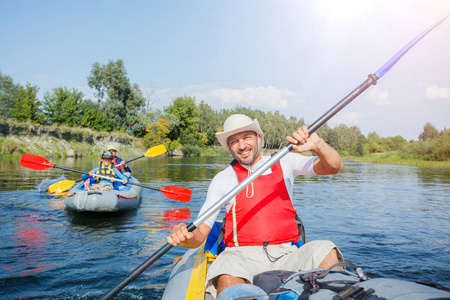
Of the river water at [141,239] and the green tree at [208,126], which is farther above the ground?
the green tree at [208,126]

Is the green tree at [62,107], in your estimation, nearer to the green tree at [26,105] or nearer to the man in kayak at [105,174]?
the green tree at [26,105]

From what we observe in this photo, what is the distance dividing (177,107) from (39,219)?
39.6 meters

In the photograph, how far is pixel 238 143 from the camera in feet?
8.80

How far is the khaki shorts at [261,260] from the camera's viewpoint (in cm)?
207

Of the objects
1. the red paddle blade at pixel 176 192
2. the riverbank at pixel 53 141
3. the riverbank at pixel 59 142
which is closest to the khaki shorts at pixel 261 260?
the red paddle blade at pixel 176 192

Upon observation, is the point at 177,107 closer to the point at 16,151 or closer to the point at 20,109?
the point at 20,109

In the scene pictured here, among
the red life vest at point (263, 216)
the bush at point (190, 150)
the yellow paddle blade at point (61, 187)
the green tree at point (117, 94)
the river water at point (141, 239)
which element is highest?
the green tree at point (117, 94)

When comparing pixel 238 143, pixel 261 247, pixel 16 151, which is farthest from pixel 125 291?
pixel 16 151

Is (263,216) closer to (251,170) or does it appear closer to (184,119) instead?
(251,170)

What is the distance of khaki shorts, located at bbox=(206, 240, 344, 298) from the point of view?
81.7 inches

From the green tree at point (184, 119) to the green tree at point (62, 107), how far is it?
12154mm

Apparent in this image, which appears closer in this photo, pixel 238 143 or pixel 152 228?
pixel 238 143

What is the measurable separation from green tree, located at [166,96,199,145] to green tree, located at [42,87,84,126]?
39.9 feet

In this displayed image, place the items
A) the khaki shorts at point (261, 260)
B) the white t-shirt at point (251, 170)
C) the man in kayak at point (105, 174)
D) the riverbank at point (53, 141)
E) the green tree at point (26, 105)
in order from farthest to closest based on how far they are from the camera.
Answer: the green tree at point (26, 105) → the riverbank at point (53, 141) → the man in kayak at point (105, 174) → the white t-shirt at point (251, 170) → the khaki shorts at point (261, 260)
